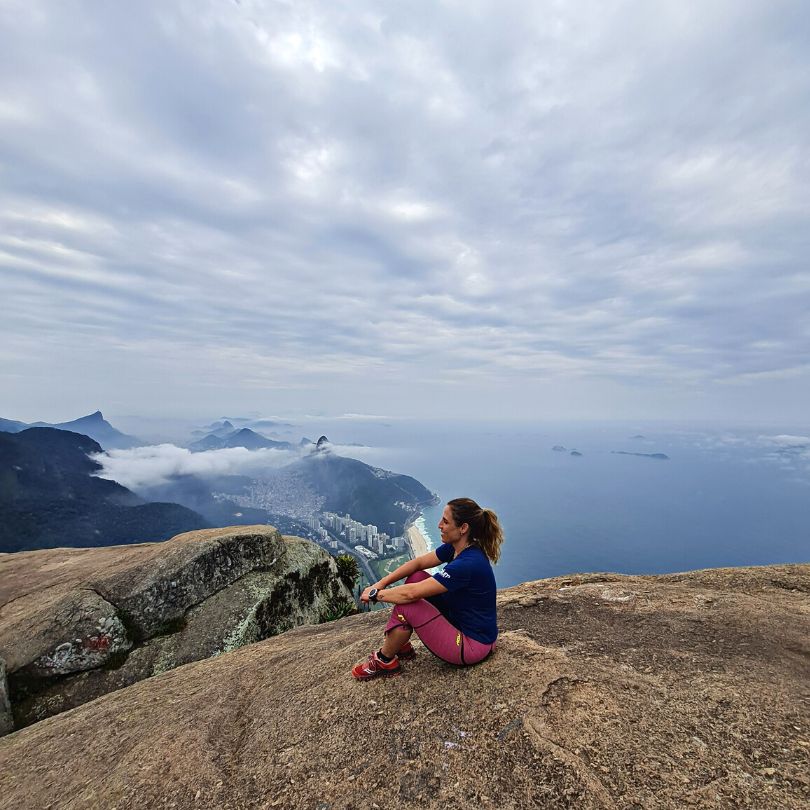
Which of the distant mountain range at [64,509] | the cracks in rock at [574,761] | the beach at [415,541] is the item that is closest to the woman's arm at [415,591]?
the cracks in rock at [574,761]

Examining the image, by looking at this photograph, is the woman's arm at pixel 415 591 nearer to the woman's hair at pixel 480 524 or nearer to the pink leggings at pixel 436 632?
the pink leggings at pixel 436 632

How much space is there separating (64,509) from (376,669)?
17707 centimetres

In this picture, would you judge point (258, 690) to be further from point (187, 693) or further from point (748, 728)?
point (748, 728)

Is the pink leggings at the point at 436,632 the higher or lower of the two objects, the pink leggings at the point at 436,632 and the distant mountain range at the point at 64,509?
the higher

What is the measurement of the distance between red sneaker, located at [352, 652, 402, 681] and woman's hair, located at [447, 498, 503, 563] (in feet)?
8.62

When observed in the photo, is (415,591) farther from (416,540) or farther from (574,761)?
(416,540)

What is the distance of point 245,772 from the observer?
5559mm

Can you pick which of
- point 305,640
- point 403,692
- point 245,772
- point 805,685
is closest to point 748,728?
point 805,685

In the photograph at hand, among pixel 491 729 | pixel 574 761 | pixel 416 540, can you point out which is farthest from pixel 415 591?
pixel 416 540

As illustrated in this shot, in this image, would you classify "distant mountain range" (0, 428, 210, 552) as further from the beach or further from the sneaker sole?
the sneaker sole

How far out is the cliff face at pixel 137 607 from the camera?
12008 millimetres

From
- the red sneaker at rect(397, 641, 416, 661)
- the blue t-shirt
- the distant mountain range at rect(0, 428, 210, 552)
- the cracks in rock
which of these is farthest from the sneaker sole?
the distant mountain range at rect(0, 428, 210, 552)

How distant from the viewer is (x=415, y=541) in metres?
162

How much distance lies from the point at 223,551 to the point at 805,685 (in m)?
17.5
